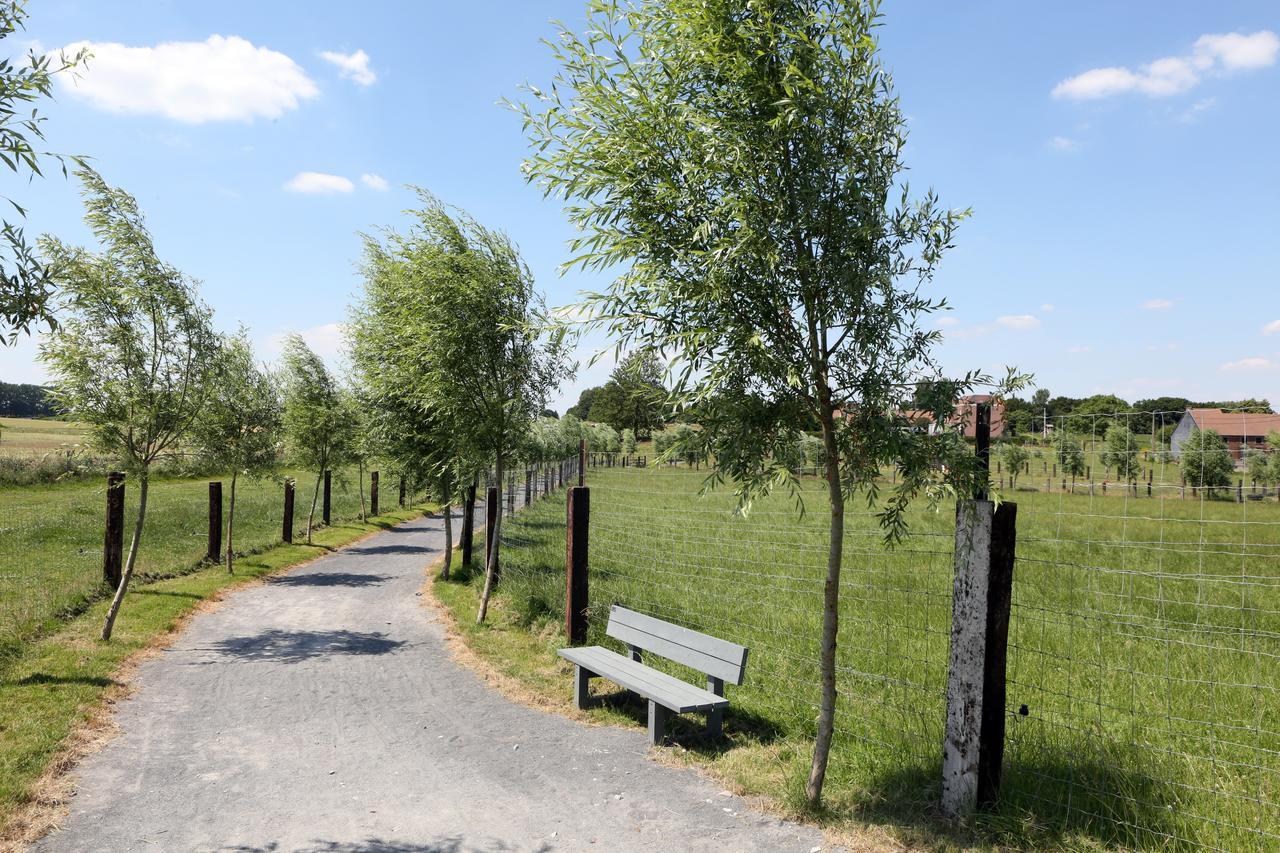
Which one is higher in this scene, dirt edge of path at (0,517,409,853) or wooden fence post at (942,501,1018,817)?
wooden fence post at (942,501,1018,817)

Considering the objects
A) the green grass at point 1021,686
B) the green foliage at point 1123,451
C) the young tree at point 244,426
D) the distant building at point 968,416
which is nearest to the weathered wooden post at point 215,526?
the young tree at point 244,426

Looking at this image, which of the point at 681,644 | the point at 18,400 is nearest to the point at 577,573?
the point at 681,644

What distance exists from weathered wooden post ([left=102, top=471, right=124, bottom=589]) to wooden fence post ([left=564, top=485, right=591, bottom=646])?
7.57m

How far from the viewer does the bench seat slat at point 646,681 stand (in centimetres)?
629

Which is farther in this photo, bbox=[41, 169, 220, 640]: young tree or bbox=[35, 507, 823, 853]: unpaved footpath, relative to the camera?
bbox=[41, 169, 220, 640]: young tree

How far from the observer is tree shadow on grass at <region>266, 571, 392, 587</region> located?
15.5m

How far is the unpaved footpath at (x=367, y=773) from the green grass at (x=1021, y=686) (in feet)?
2.21

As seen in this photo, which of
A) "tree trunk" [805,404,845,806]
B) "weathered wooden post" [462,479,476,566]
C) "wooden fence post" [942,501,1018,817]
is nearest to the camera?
"wooden fence post" [942,501,1018,817]

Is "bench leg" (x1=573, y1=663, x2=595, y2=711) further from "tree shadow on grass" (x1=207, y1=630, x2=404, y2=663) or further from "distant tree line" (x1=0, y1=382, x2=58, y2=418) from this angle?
"distant tree line" (x1=0, y1=382, x2=58, y2=418)

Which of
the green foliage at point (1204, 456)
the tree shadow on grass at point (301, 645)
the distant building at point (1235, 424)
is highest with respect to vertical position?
the distant building at point (1235, 424)

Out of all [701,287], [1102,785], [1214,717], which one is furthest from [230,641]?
[1214,717]

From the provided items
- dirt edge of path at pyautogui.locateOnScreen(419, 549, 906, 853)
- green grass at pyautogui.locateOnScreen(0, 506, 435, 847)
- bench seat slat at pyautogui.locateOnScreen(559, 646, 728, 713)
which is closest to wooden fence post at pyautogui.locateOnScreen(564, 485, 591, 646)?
dirt edge of path at pyautogui.locateOnScreen(419, 549, 906, 853)

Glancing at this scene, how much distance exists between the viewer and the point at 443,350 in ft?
35.6

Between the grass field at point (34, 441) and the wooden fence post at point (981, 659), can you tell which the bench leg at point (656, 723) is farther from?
the grass field at point (34, 441)
